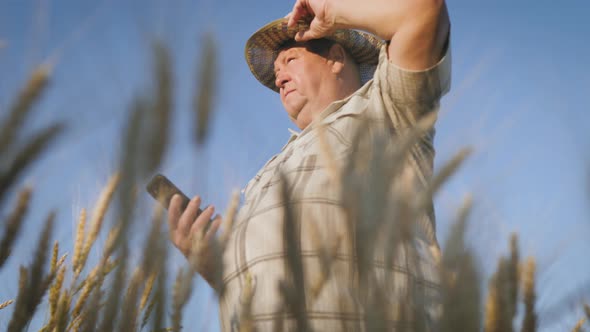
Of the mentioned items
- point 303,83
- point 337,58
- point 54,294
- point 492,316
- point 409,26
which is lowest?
point 492,316

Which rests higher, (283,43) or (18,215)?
(283,43)

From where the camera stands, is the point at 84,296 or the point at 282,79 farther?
the point at 282,79

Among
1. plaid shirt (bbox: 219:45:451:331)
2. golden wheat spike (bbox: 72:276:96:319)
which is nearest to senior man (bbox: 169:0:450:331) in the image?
plaid shirt (bbox: 219:45:451:331)

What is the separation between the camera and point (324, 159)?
59 centimetres

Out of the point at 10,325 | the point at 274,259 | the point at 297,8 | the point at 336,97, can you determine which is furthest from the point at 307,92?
the point at 10,325

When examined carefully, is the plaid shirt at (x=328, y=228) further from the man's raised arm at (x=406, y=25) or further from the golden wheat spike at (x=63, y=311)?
the golden wheat spike at (x=63, y=311)

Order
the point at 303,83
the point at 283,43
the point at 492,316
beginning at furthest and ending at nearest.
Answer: the point at 283,43, the point at 303,83, the point at 492,316

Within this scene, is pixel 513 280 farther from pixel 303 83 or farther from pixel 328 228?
pixel 303 83

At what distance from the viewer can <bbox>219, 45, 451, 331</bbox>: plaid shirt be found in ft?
1.67

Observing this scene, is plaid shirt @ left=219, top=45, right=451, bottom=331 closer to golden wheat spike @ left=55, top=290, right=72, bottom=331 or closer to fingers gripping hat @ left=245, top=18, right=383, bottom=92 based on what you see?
golden wheat spike @ left=55, top=290, right=72, bottom=331

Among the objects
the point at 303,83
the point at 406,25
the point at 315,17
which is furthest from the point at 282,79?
the point at 406,25

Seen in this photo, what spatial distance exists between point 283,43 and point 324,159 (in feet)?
5.54

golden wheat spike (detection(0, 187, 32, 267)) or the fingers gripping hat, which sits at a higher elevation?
the fingers gripping hat

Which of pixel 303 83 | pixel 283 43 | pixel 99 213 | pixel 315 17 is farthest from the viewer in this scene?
pixel 283 43
